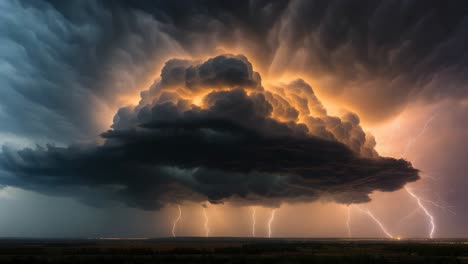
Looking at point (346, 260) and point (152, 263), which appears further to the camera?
point (346, 260)

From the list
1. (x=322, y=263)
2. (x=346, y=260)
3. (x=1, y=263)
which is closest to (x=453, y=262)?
(x=346, y=260)

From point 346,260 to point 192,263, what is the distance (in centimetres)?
2793

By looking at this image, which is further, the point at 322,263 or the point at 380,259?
the point at 380,259

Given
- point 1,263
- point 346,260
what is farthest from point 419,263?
point 1,263

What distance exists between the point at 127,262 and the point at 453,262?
56962mm

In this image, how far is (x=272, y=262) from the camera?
68.2 m

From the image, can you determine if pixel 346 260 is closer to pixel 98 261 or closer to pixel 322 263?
pixel 322 263

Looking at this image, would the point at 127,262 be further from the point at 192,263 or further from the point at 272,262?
the point at 272,262

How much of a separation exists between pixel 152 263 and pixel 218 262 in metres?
11.4

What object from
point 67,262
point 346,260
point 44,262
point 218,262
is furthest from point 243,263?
point 44,262

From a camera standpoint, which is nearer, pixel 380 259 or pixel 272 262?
pixel 272 262

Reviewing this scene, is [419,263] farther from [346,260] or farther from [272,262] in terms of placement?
[272,262]

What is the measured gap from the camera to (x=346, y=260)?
235 ft

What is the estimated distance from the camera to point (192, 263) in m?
68.6
